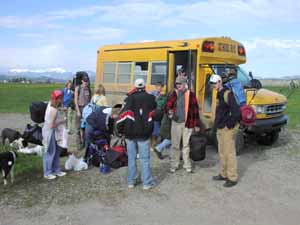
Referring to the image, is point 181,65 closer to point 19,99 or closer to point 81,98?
point 81,98

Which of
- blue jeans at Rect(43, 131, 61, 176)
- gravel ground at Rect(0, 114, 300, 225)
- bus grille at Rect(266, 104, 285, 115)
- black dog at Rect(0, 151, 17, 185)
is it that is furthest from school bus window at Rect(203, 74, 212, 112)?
black dog at Rect(0, 151, 17, 185)

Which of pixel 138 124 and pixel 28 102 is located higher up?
pixel 138 124

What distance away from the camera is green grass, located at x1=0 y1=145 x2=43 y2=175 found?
26.5 feet

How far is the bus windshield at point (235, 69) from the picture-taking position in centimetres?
1056

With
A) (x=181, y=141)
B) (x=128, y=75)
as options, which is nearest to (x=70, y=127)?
(x=128, y=75)

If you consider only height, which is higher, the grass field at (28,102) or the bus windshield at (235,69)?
the bus windshield at (235,69)

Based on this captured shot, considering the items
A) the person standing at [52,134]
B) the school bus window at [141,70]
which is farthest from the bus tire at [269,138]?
the person standing at [52,134]

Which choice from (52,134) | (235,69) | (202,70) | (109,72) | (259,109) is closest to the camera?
(52,134)

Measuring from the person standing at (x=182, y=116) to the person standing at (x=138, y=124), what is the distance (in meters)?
1.05

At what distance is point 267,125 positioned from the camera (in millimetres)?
10266

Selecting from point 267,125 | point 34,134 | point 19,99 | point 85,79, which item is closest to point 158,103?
point 85,79

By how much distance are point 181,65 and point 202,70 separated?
76 centimetres

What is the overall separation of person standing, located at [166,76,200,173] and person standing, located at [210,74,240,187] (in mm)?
797

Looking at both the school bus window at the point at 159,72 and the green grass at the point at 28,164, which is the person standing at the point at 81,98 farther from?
the school bus window at the point at 159,72
